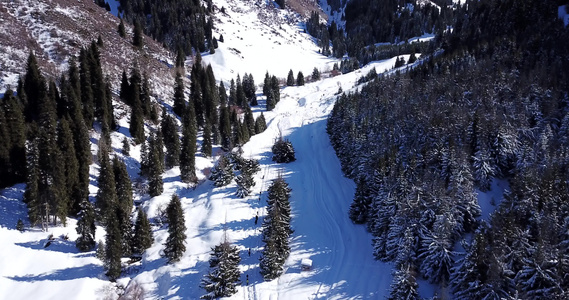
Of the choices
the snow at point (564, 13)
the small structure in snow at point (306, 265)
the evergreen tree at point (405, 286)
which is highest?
the snow at point (564, 13)

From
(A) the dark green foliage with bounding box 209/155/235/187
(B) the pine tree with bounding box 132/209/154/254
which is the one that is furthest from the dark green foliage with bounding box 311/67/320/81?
(B) the pine tree with bounding box 132/209/154/254

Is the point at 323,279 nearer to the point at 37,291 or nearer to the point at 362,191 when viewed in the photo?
the point at 362,191

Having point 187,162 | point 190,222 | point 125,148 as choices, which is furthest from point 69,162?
point 187,162

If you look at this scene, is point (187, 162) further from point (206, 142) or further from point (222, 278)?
point (222, 278)

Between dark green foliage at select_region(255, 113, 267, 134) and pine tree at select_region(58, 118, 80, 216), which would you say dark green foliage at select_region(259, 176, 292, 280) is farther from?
dark green foliage at select_region(255, 113, 267, 134)

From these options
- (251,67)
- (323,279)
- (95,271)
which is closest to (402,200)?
(323,279)

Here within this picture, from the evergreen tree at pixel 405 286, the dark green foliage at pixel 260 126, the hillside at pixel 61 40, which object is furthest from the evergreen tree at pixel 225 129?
the evergreen tree at pixel 405 286

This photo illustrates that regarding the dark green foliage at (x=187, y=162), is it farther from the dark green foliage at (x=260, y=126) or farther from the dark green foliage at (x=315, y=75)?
the dark green foliage at (x=315, y=75)
